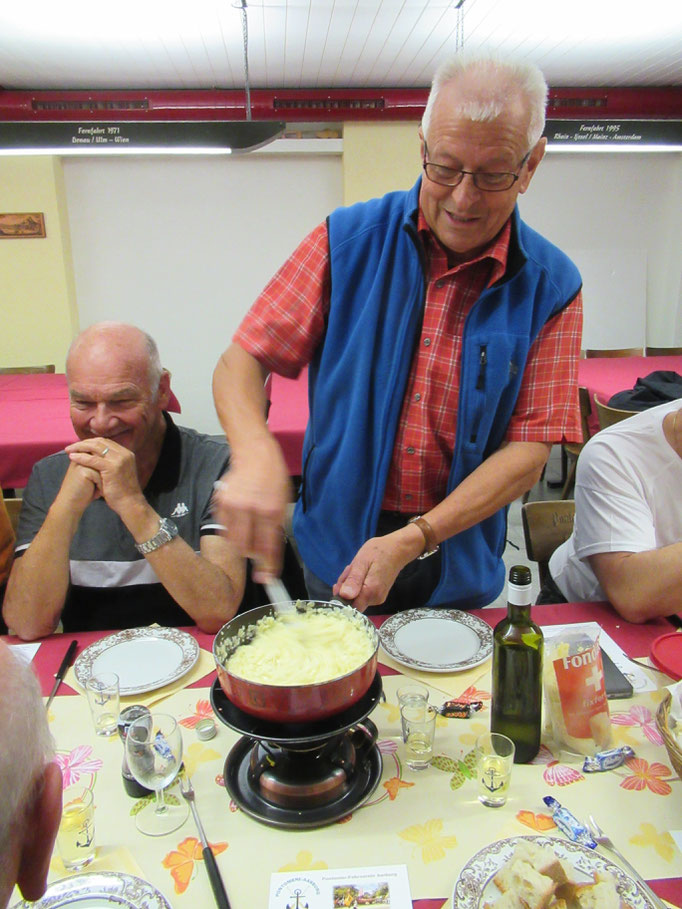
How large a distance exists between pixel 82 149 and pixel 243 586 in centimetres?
396

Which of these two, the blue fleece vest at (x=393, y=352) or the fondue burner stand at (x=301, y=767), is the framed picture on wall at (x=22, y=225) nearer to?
the blue fleece vest at (x=393, y=352)

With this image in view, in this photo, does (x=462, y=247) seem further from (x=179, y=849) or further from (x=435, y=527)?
(x=179, y=849)

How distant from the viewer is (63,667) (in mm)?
1498

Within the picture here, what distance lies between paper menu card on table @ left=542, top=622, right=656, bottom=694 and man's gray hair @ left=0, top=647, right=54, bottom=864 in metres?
1.14

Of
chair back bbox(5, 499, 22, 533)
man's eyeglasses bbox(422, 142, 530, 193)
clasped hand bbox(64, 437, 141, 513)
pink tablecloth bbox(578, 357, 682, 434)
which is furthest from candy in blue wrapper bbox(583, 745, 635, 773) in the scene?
pink tablecloth bbox(578, 357, 682, 434)

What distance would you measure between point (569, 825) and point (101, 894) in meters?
0.73

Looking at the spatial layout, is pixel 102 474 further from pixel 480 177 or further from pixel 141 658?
pixel 480 177

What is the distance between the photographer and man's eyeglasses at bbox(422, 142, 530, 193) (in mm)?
1458

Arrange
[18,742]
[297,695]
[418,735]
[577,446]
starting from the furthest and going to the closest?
[577,446] < [418,735] < [297,695] < [18,742]

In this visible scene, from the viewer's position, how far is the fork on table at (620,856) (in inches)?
35.3

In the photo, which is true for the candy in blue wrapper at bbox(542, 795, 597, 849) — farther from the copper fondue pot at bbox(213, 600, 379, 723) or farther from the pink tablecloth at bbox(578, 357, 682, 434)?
the pink tablecloth at bbox(578, 357, 682, 434)

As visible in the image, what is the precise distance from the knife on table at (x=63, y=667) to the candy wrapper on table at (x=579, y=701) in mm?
1063

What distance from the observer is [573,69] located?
21.0 ft

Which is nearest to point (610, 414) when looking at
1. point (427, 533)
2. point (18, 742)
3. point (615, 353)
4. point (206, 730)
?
point (615, 353)
